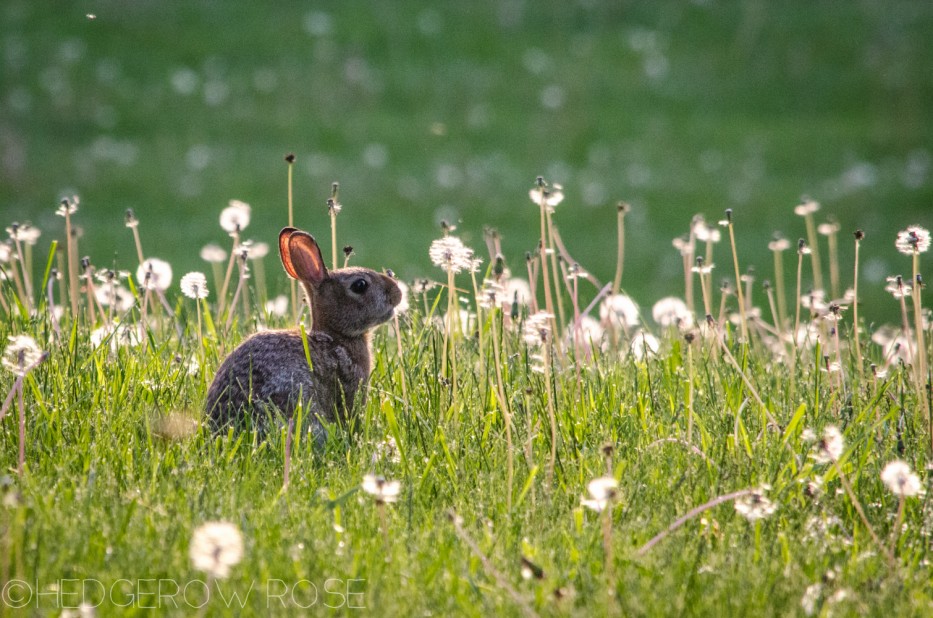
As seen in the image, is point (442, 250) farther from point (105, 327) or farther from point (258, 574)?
point (105, 327)

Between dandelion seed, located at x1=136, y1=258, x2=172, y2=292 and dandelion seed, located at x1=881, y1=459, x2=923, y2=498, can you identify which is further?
dandelion seed, located at x1=136, y1=258, x2=172, y2=292

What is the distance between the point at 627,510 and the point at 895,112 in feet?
62.1

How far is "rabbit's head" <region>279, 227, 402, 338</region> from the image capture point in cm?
503

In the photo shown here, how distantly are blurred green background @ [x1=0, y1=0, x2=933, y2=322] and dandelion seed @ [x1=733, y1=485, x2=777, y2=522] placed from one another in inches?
424

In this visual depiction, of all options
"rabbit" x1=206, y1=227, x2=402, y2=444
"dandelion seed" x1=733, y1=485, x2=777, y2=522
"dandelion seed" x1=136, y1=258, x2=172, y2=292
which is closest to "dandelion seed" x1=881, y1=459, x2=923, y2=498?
"dandelion seed" x1=733, y1=485, x2=777, y2=522

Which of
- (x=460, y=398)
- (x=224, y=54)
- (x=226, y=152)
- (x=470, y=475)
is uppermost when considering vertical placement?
(x=224, y=54)

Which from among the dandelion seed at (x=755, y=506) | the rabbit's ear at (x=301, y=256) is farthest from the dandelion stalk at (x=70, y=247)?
the dandelion seed at (x=755, y=506)

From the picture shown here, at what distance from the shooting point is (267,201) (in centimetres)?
1769

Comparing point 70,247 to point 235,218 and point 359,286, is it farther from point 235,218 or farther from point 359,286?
point 359,286

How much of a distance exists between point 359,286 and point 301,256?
0.29 m

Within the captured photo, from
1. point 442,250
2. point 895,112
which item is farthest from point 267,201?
point 442,250

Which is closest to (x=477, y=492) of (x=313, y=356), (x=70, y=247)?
(x=313, y=356)

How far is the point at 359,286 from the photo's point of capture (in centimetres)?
504

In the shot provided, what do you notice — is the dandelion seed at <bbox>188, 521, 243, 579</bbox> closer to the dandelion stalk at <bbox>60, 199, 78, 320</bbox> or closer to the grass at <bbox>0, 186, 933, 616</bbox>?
the grass at <bbox>0, 186, 933, 616</bbox>
